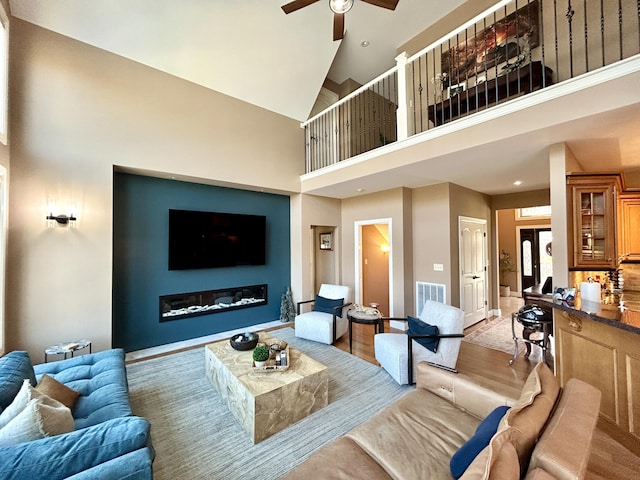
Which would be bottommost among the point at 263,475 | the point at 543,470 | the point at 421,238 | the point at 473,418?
the point at 263,475

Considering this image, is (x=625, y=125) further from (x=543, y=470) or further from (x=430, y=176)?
(x=543, y=470)

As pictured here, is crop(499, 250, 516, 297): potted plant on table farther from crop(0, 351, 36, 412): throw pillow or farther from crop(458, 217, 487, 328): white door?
crop(0, 351, 36, 412): throw pillow

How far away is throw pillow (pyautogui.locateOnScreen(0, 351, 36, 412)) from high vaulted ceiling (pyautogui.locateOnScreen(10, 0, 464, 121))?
12.7 ft

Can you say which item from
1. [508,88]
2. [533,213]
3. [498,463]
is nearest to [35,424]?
[498,463]

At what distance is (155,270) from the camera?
13.9ft

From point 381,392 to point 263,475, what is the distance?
1.46 metres

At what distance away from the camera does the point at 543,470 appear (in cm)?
91

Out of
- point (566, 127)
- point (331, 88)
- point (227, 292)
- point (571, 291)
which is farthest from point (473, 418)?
point (331, 88)

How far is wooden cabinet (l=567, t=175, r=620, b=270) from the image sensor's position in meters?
2.72

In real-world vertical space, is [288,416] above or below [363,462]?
below

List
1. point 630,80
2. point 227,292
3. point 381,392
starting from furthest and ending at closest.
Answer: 1. point 227,292
2. point 381,392
3. point 630,80

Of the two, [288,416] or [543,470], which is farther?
[288,416]

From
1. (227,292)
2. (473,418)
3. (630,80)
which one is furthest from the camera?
(227,292)

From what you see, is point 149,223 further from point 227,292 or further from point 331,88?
point 331,88
